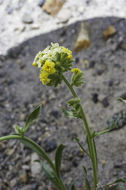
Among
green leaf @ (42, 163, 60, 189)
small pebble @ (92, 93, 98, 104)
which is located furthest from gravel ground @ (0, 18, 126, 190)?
green leaf @ (42, 163, 60, 189)

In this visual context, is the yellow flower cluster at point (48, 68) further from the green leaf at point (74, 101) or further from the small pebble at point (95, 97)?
the small pebble at point (95, 97)

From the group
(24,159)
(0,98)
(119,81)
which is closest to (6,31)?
(0,98)

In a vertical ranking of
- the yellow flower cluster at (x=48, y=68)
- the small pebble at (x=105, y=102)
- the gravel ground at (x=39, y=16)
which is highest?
the gravel ground at (x=39, y=16)

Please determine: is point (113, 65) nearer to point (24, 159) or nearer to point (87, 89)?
point (87, 89)

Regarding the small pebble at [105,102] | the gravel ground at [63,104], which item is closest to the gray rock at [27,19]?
the gravel ground at [63,104]

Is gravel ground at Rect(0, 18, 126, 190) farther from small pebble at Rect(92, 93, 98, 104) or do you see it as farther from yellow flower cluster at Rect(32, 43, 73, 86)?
yellow flower cluster at Rect(32, 43, 73, 86)

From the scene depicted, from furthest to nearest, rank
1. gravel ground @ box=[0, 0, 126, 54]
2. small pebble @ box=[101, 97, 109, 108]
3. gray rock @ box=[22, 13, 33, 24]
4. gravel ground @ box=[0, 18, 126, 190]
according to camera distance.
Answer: gray rock @ box=[22, 13, 33, 24]
gravel ground @ box=[0, 0, 126, 54]
small pebble @ box=[101, 97, 109, 108]
gravel ground @ box=[0, 18, 126, 190]

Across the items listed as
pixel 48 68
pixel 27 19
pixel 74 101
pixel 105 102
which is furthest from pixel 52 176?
pixel 27 19

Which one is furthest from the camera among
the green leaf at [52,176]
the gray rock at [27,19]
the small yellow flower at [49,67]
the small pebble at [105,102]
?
the gray rock at [27,19]

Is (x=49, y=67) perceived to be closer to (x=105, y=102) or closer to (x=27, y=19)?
(x=105, y=102)
